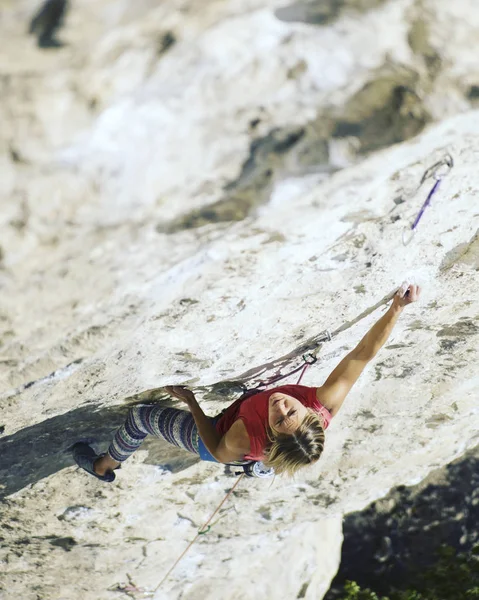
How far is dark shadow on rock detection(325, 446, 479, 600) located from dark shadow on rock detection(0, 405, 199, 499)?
2.31m

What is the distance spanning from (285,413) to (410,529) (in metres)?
3.37

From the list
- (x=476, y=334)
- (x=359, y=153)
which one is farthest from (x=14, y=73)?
(x=476, y=334)

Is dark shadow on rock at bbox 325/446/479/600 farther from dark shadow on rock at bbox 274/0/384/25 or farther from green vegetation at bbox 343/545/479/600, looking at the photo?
dark shadow on rock at bbox 274/0/384/25

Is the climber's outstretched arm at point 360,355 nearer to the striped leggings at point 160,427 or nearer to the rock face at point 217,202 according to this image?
the rock face at point 217,202

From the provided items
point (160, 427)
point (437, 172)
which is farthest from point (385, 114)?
point (160, 427)

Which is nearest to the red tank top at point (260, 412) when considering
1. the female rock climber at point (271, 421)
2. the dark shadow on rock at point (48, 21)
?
the female rock climber at point (271, 421)

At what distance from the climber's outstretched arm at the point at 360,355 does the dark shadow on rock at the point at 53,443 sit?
95 cm

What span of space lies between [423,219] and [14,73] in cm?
131

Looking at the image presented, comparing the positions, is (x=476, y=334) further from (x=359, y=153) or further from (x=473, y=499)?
(x=473, y=499)

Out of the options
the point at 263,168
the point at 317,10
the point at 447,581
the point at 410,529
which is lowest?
the point at 447,581

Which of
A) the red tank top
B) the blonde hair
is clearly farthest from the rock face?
the blonde hair

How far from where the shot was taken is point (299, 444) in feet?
6.82

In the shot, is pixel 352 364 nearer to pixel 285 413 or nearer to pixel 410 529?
pixel 285 413

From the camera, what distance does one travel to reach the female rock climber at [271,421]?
2100 mm
